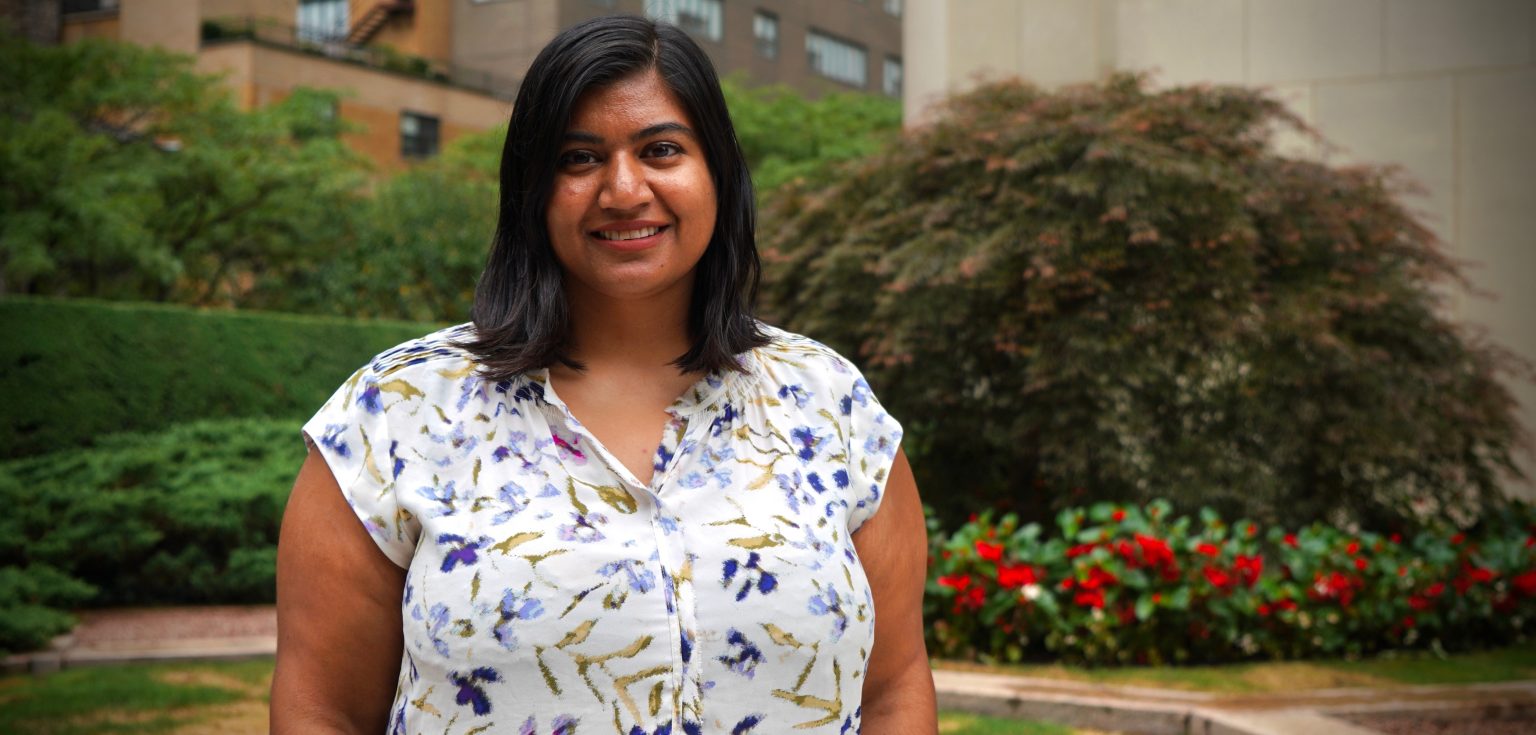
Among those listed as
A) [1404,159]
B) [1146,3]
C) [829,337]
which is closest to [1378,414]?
[829,337]

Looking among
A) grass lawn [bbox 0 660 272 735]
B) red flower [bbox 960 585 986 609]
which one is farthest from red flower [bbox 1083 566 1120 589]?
grass lawn [bbox 0 660 272 735]

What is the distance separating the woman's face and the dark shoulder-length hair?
0.02 m

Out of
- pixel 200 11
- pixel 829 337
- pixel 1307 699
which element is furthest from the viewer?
pixel 200 11

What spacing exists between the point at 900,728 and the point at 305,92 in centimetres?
2705

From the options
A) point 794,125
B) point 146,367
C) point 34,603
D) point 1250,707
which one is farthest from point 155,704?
point 794,125

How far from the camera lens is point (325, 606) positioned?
183cm

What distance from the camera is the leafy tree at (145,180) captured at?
19.7 meters

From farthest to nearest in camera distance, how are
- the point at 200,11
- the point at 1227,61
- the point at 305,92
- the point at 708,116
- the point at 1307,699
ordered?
the point at 200,11 → the point at 305,92 → the point at 1227,61 → the point at 1307,699 → the point at 708,116

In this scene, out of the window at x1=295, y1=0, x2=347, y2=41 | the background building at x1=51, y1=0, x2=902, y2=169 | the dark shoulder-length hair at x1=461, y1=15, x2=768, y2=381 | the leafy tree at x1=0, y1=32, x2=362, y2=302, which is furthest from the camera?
the window at x1=295, y1=0, x2=347, y2=41

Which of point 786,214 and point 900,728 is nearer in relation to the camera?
point 900,728

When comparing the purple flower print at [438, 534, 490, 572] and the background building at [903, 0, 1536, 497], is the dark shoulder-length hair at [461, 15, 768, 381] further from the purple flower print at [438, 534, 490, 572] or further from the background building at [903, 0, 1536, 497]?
the background building at [903, 0, 1536, 497]

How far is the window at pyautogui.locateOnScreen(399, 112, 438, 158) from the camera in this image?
137 feet

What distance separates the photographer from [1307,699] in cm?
595

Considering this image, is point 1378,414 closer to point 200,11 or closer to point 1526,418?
point 1526,418
